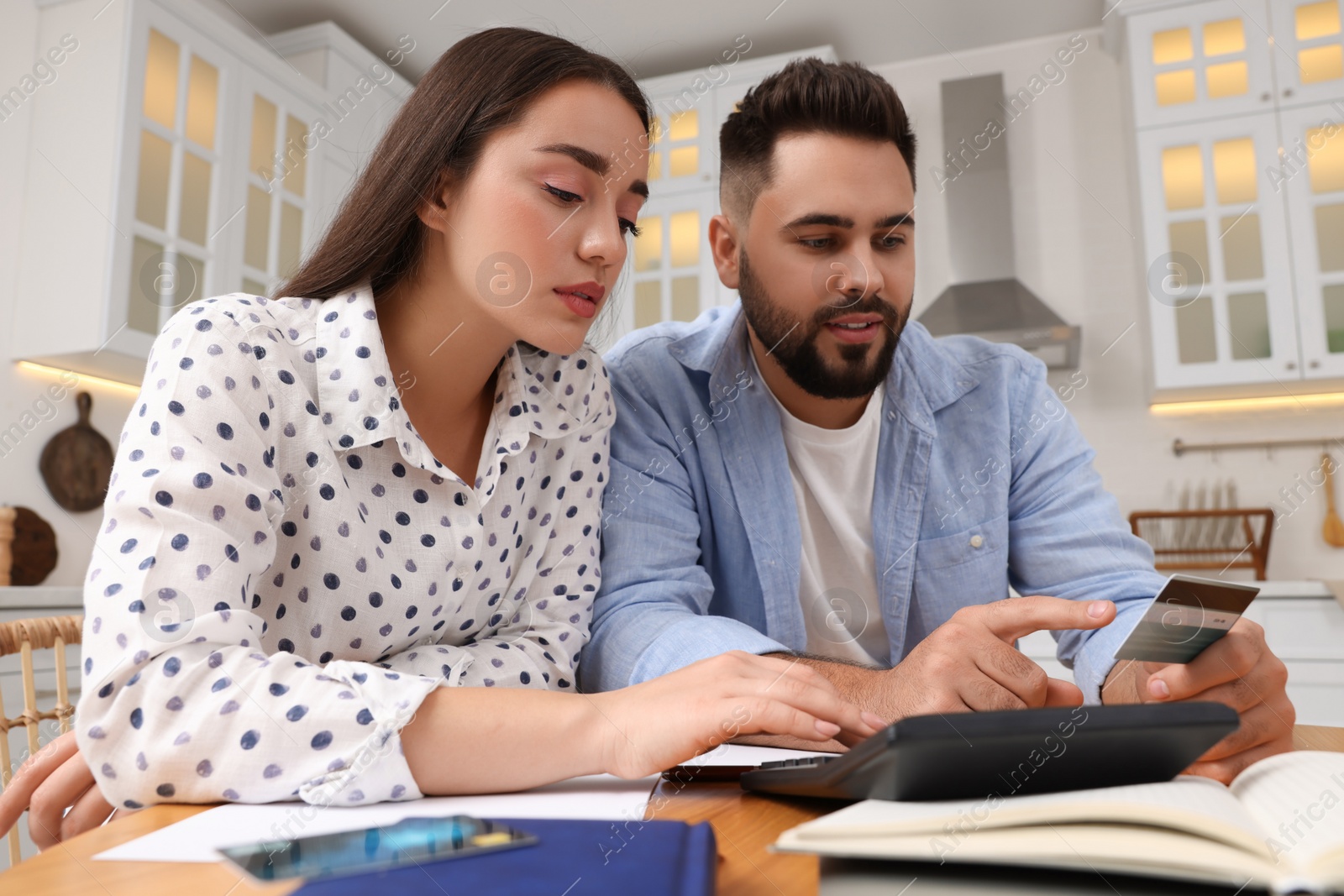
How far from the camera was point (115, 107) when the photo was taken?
2.62m

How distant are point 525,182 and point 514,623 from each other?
1.45 feet

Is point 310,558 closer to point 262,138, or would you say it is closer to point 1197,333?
point 262,138

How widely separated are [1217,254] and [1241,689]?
2.73 metres

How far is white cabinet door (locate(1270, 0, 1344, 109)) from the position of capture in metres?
2.99

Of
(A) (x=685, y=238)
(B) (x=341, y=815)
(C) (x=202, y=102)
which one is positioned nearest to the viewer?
(B) (x=341, y=815)

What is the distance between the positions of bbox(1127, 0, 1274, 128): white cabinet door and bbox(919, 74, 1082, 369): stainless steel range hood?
51 cm

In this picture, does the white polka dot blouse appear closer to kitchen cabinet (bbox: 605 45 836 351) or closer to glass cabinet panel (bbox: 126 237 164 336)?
glass cabinet panel (bbox: 126 237 164 336)

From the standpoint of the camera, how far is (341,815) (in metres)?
0.55

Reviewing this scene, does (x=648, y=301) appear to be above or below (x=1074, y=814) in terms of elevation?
above

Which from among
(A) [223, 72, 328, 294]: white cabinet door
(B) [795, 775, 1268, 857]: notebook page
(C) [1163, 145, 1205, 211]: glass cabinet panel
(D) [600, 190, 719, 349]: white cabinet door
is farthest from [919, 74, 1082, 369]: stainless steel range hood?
(B) [795, 775, 1268, 857]: notebook page

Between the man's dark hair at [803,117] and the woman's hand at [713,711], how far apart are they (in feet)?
3.04

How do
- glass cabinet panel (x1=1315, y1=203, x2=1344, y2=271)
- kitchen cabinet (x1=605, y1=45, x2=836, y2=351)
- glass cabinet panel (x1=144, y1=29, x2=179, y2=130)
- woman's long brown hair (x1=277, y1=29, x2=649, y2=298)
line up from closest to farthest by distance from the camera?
woman's long brown hair (x1=277, y1=29, x2=649, y2=298) < glass cabinet panel (x1=144, y1=29, x2=179, y2=130) < glass cabinet panel (x1=1315, y1=203, x2=1344, y2=271) < kitchen cabinet (x1=605, y1=45, x2=836, y2=351)

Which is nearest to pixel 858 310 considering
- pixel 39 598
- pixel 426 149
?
pixel 426 149

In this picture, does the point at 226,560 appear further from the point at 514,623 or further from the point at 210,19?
the point at 210,19
